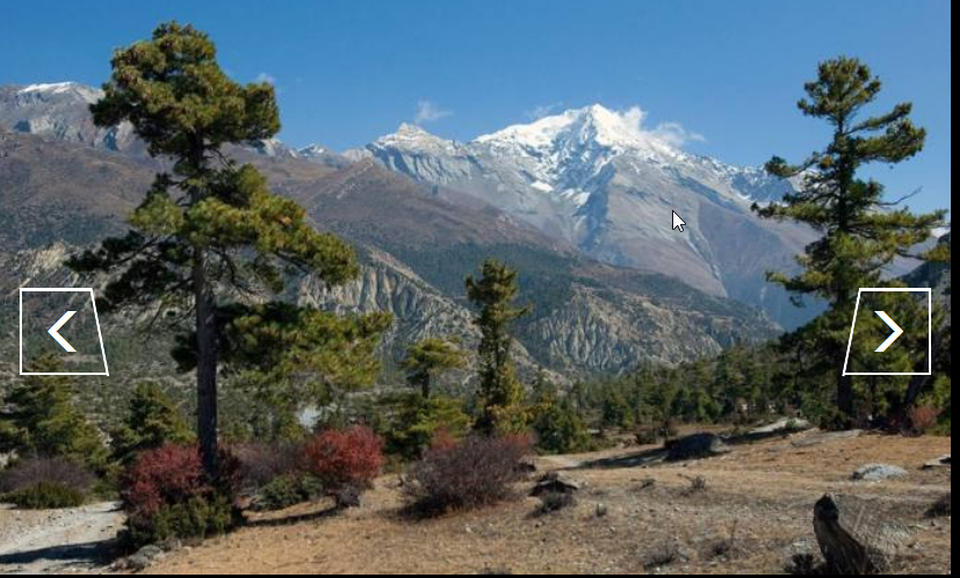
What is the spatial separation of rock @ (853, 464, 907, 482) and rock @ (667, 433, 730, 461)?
8932 millimetres

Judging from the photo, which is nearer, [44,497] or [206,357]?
[206,357]

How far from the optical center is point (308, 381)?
19.0m

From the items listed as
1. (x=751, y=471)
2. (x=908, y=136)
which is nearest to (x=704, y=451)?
(x=751, y=471)

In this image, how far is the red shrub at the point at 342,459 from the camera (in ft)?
63.8

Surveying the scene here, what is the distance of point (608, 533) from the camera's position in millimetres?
14016

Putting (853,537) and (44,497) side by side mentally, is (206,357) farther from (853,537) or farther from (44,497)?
(853,537)

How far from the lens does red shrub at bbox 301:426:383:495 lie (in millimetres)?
19438

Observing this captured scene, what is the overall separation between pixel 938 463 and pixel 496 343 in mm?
22838

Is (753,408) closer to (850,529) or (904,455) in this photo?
(904,455)

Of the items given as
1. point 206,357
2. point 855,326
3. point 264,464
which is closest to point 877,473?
point 855,326

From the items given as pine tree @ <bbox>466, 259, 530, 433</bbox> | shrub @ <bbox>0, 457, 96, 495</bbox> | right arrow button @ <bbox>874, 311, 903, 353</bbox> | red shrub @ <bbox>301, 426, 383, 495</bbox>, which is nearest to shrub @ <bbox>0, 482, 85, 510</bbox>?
shrub @ <bbox>0, 457, 96, 495</bbox>

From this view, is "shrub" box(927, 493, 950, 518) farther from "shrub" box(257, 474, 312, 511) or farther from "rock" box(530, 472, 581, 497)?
"shrub" box(257, 474, 312, 511)

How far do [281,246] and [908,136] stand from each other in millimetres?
22720

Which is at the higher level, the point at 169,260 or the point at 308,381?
the point at 169,260
